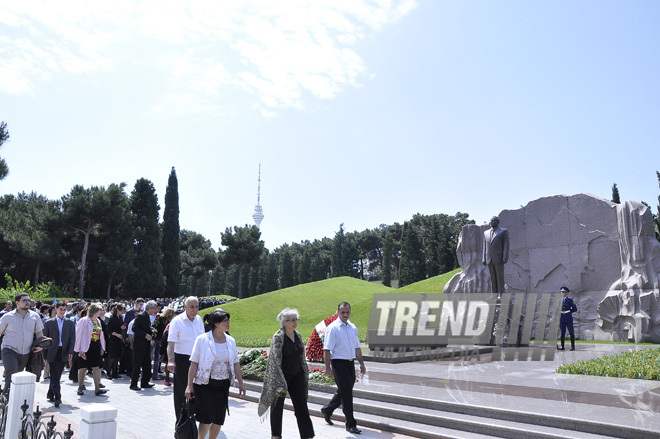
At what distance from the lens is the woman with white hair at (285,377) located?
482 centimetres

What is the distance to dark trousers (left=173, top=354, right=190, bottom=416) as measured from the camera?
5742 millimetres

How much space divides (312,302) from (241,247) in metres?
19.8

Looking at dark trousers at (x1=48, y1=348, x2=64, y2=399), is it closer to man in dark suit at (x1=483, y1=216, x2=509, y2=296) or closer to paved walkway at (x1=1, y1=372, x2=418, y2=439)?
paved walkway at (x1=1, y1=372, x2=418, y2=439)

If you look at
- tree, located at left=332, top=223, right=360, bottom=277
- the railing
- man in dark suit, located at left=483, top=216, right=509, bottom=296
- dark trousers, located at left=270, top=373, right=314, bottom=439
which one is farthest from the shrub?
tree, located at left=332, top=223, right=360, bottom=277

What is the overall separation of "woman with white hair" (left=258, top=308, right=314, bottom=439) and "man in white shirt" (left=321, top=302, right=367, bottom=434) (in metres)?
0.91

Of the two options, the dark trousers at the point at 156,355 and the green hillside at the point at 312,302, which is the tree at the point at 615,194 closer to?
the green hillside at the point at 312,302

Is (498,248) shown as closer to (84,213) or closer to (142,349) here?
(142,349)

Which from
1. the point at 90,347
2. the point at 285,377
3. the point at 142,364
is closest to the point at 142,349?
the point at 142,364

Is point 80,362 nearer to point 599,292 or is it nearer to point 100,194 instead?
point 599,292

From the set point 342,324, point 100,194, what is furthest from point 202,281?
point 342,324

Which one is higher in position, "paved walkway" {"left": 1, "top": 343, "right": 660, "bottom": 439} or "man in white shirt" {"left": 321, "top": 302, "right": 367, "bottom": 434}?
"man in white shirt" {"left": 321, "top": 302, "right": 367, "bottom": 434}

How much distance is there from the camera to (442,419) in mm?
5906

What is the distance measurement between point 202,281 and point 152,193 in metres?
46.8

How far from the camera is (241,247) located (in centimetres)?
5878
